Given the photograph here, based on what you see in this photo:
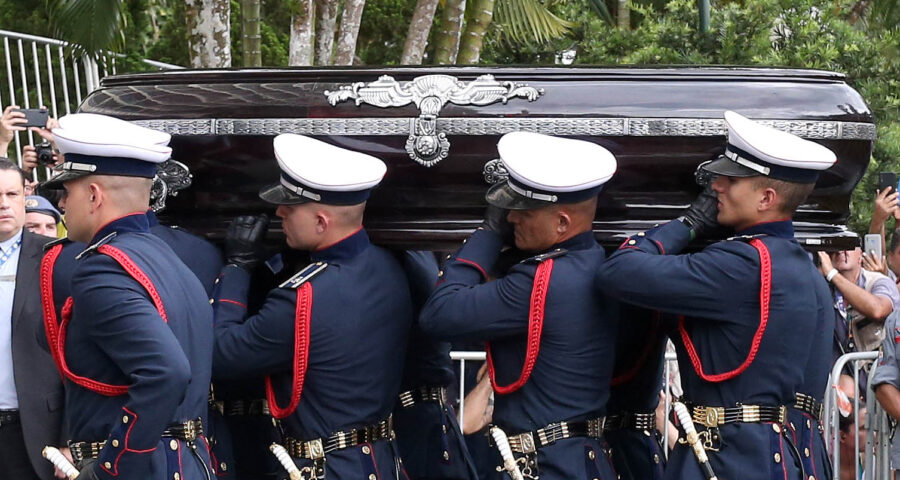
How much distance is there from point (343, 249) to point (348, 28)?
428cm

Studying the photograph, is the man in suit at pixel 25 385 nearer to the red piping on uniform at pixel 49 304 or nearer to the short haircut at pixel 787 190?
the red piping on uniform at pixel 49 304

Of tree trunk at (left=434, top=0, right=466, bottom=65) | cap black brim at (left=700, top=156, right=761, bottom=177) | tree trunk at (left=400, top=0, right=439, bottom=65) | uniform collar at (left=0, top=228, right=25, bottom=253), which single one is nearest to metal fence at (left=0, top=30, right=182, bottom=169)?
tree trunk at (left=400, top=0, right=439, bottom=65)

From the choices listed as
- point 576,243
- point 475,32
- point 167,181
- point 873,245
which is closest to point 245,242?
point 167,181

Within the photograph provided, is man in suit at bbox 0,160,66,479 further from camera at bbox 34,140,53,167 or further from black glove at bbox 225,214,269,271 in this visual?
camera at bbox 34,140,53,167

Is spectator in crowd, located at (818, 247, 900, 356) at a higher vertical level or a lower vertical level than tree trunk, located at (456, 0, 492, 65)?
lower

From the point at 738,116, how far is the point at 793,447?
3.41ft

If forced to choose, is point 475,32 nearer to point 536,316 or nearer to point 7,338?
point 7,338

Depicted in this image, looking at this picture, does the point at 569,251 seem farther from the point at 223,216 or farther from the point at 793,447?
the point at 223,216

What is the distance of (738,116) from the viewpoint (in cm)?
406

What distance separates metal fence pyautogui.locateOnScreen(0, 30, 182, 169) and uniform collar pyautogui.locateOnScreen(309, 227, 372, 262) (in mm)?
3961

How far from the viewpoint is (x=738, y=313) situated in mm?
3979

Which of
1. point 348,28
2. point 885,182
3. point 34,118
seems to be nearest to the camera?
point 34,118

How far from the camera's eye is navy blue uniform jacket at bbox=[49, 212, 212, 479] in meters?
3.38

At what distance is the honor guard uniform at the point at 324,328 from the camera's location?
4.07 meters
